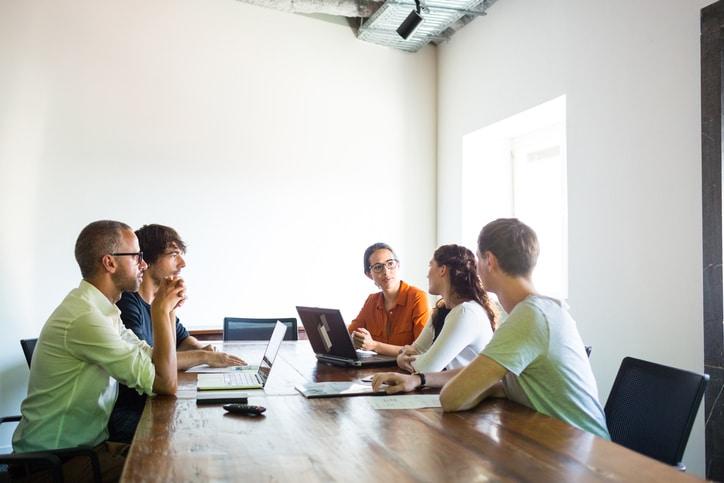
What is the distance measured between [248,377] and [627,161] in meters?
2.35

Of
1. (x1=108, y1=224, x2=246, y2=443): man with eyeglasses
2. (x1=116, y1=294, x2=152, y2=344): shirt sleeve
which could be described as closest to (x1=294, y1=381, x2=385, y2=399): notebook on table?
(x1=108, y1=224, x2=246, y2=443): man with eyeglasses

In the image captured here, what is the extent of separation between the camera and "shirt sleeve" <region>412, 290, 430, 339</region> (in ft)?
→ 11.7

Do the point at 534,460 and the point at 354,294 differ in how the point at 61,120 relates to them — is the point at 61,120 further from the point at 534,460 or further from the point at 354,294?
the point at 534,460

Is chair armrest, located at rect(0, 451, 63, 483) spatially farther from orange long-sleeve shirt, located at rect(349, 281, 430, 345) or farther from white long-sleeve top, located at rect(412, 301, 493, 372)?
orange long-sleeve shirt, located at rect(349, 281, 430, 345)

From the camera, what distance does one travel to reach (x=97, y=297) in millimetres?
2104

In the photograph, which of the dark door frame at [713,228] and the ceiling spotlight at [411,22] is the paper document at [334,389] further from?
the ceiling spotlight at [411,22]

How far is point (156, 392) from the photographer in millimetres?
2043

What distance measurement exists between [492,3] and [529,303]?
11.6 feet

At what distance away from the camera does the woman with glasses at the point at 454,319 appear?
8.04 ft

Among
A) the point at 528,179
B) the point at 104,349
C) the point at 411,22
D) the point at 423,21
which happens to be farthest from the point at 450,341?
the point at 423,21

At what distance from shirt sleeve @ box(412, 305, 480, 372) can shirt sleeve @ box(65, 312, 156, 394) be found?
105 centimetres

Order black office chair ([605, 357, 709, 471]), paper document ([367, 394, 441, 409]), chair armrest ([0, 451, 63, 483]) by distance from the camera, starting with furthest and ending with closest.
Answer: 1. paper document ([367, 394, 441, 409])
2. black office chair ([605, 357, 709, 471])
3. chair armrest ([0, 451, 63, 483])

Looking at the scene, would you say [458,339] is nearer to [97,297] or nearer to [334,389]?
[334,389]

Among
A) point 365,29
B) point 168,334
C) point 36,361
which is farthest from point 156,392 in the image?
point 365,29
